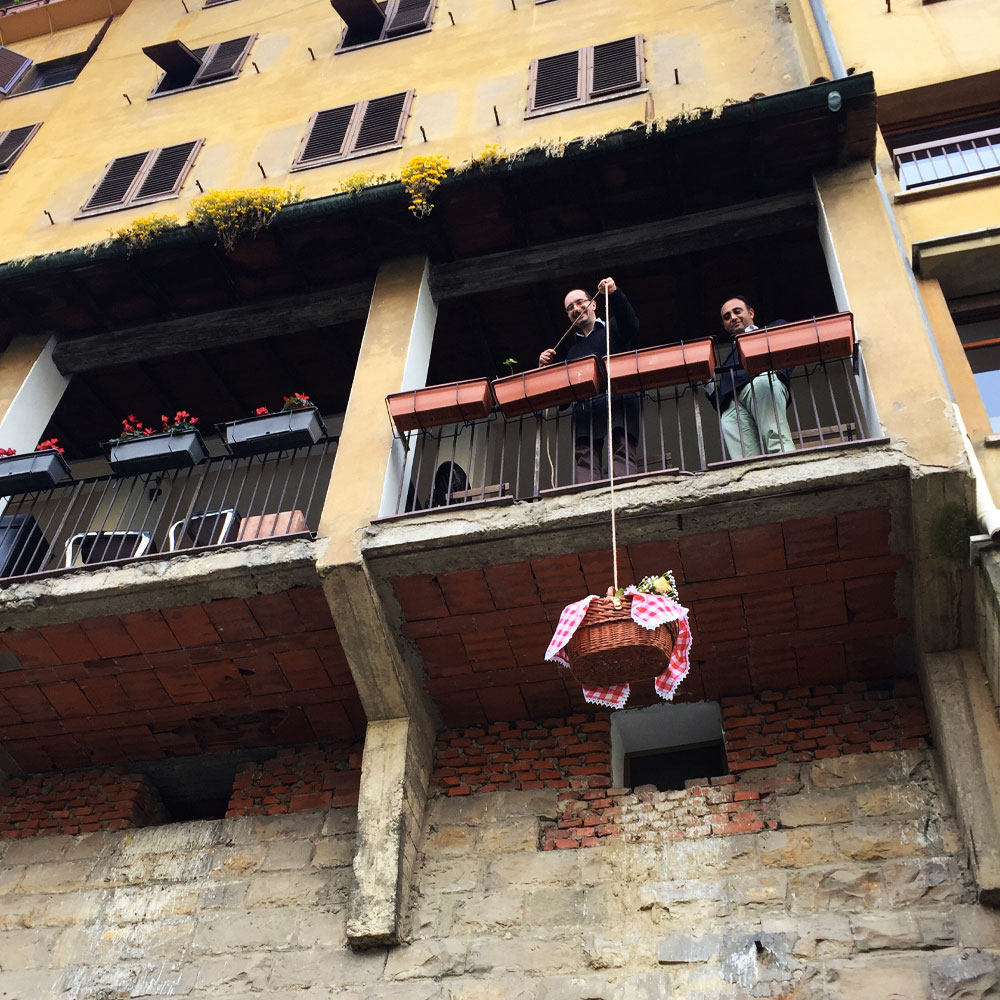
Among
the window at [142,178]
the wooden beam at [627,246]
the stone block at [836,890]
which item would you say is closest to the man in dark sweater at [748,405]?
the wooden beam at [627,246]

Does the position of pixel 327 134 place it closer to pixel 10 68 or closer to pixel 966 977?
pixel 10 68

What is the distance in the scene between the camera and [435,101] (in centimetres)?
1097

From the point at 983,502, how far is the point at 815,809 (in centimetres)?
210

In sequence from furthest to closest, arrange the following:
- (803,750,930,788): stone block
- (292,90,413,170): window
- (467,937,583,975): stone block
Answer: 1. (292,90,413,170): window
2. (803,750,930,788): stone block
3. (467,937,583,975): stone block

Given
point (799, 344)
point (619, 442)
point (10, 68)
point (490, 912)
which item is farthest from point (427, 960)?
point (10, 68)

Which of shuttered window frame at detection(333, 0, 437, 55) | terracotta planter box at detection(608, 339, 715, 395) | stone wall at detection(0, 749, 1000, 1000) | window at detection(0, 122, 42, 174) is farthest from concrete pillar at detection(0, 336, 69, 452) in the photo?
shuttered window frame at detection(333, 0, 437, 55)

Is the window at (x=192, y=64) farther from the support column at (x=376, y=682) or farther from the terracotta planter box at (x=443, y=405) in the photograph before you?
the terracotta planter box at (x=443, y=405)

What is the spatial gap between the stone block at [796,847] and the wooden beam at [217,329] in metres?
5.54

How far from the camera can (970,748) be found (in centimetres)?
576

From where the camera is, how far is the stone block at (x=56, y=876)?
6879 millimetres

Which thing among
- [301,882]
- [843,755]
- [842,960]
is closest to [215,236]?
[301,882]

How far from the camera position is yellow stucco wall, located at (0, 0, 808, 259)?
10078 millimetres

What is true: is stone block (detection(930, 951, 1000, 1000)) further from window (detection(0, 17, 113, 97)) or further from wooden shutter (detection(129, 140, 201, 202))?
window (detection(0, 17, 113, 97))

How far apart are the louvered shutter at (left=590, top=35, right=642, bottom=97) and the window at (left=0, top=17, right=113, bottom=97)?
803cm
